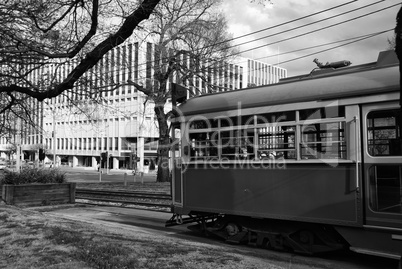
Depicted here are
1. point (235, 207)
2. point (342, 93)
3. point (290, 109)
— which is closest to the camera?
point (342, 93)

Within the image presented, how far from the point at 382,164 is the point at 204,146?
3.59 m

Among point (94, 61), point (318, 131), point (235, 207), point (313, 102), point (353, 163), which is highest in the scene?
point (94, 61)

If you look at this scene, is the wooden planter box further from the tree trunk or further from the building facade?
the tree trunk

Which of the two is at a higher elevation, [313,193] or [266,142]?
[266,142]

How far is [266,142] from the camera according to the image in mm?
7477

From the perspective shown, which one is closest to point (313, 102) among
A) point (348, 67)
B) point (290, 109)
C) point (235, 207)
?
point (290, 109)

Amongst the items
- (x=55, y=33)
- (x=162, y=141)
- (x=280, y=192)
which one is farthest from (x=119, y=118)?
(x=280, y=192)

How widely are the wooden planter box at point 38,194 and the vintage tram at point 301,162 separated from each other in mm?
8108

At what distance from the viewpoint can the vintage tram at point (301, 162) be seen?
609 centimetres

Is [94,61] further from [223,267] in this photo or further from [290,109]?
[223,267]

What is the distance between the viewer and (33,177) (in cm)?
1555

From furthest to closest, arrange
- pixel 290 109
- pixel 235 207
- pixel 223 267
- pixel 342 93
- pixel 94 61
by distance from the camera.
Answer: pixel 94 61, pixel 235 207, pixel 290 109, pixel 342 93, pixel 223 267

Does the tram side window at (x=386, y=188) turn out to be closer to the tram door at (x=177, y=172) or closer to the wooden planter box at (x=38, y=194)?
the tram door at (x=177, y=172)

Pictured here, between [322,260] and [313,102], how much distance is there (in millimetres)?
2785
